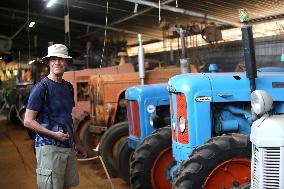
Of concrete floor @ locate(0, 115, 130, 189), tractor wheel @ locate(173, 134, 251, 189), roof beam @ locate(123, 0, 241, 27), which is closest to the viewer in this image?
tractor wheel @ locate(173, 134, 251, 189)

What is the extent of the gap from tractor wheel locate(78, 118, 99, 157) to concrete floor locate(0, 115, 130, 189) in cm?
21

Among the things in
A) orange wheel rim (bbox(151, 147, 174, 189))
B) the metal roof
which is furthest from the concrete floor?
the metal roof

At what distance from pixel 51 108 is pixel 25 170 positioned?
386 centimetres


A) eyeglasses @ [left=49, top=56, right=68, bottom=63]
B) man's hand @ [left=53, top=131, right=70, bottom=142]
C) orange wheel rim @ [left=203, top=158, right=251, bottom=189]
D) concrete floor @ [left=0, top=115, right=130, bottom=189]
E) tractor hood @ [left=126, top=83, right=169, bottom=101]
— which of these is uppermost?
eyeglasses @ [left=49, top=56, right=68, bottom=63]

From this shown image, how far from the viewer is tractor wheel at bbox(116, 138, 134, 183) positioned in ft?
17.1

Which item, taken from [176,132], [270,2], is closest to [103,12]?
[270,2]

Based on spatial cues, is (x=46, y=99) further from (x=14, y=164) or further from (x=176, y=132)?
(x=14, y=164)

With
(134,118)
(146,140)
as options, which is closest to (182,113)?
(146,140)

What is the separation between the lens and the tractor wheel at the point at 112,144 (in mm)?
5754

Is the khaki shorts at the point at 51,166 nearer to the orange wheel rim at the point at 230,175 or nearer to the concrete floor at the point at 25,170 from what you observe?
the orange wheel rim at the point at 230,175

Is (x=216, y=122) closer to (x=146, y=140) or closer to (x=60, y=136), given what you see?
(x=146, y=140)

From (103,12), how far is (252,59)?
9816 millimetres

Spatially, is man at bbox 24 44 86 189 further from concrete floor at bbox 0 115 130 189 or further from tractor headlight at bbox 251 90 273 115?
concrete floor at bbox 0 115 130 189

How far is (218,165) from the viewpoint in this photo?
3.26 meters
